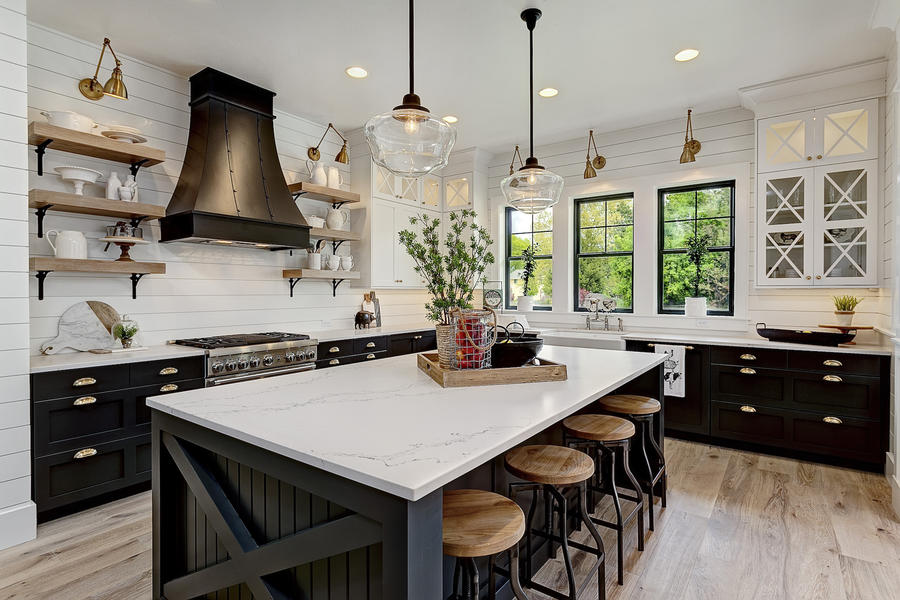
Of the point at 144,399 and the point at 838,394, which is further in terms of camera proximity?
the point at 838,394

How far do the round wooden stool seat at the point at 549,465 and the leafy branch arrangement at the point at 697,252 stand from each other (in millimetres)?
3345

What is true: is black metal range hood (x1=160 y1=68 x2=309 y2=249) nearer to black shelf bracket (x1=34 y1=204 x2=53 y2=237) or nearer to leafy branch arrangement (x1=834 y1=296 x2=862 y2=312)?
black shelf bracket (x1=34 y1=204 x2=53 y2=237)

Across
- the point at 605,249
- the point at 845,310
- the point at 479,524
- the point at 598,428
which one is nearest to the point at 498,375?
the point at 598,428

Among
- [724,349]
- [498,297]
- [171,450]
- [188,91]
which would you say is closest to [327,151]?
[188,91]

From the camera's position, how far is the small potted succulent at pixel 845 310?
361 centimetres

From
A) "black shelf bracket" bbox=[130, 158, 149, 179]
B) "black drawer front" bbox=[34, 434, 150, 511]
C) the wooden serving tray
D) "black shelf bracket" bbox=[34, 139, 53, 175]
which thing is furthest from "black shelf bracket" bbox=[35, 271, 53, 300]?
the wooden serving tray

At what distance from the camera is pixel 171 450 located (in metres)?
1.67

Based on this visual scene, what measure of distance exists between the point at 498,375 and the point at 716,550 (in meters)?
1.46

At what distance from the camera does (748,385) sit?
3727mm

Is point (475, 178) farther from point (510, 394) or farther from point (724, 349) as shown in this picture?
point (510, 394)

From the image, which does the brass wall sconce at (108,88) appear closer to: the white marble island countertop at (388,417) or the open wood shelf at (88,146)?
the open wood shelf at (88,146)

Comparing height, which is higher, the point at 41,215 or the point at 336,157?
the point at 336,157

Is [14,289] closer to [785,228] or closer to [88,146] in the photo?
[88,146]

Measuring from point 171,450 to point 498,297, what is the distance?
2770mm
